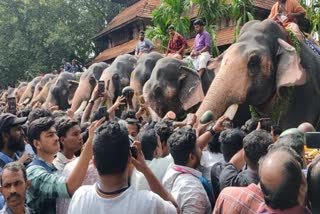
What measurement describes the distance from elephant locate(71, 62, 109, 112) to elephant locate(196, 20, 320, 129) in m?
5.44

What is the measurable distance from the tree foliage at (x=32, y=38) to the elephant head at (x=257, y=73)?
70.9 ft

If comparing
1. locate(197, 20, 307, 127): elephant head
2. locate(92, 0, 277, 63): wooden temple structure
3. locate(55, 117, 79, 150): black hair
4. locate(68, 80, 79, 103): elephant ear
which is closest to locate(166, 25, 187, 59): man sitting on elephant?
locate(68, 80, 79, 103): elephant ear

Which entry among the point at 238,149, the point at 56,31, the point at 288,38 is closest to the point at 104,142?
the point at 238,149

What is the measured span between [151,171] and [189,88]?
5971 mm

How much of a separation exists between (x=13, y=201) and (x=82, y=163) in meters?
0.51

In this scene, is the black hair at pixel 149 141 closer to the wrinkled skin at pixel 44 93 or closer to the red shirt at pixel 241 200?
the red shirt at pixel 241 200

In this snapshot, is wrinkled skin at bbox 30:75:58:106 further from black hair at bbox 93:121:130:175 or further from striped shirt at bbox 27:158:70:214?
black hair at bbox 93:121:130:175

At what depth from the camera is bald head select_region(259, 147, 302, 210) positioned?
209 centimetres

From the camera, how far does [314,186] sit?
2080 millimetres

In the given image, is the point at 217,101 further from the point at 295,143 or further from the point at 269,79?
the point at 295,143

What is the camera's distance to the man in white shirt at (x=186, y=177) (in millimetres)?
3105

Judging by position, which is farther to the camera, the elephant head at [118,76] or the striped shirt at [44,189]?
the elephant head at [118,76]

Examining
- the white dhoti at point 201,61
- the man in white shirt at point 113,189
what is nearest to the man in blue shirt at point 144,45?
the white dhoti at point 201,61

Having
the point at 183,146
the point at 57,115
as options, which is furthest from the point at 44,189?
the point at 57,115
